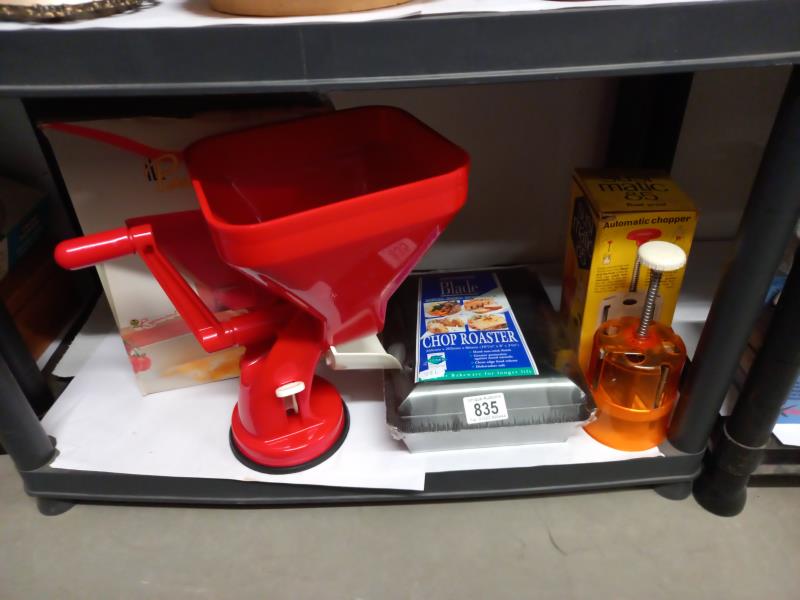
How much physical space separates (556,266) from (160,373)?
25.4 inches

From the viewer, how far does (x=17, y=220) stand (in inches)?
33.2

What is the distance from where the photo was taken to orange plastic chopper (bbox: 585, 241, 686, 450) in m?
0.66

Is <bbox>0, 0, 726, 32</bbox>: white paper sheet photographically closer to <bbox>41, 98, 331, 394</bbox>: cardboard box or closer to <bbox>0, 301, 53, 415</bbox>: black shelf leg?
<bbox>41, 98, 331, 394</bbox>: cardboard box

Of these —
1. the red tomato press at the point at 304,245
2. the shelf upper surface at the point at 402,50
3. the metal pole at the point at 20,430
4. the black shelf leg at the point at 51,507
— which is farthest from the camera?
the black shelf leg at the point at 51,507

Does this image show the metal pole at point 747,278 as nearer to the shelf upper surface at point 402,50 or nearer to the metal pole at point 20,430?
the shelf upper surface at point 402,50

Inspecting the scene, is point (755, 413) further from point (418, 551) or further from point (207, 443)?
point (207, 443)

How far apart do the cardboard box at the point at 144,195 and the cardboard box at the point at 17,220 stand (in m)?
0.22

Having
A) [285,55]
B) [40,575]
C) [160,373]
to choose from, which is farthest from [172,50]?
[40,575]

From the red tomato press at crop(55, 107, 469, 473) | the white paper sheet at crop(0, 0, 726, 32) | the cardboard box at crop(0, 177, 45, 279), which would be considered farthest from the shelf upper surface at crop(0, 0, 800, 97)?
the cardboard box at crop(0, 177, 45, 279)

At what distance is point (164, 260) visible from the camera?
1.90ft

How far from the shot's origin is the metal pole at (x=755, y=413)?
58 centimetres

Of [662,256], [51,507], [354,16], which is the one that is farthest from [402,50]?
[51,507]

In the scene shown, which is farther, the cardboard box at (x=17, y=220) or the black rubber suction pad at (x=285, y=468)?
the cardboard box at (x=17, y=220)

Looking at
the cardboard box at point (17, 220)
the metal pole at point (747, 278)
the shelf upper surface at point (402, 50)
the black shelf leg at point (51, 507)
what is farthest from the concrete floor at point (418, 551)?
the shelf upper surface at point (402, 50)
